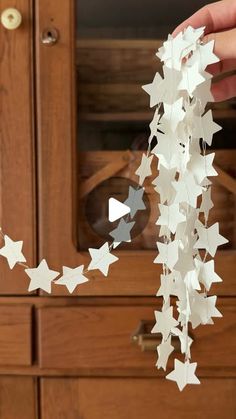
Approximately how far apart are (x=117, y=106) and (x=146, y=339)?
0.37m

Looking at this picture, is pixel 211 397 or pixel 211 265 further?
pixel 211 397

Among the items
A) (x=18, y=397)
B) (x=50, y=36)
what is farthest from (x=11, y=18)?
(x=18, y=397)

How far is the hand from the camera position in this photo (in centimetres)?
48

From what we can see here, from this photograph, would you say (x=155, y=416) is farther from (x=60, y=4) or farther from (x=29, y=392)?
(x=60, y=4)

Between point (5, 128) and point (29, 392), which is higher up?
point (5, 128)

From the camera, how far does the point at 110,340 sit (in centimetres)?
93

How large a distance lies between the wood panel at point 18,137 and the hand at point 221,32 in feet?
1.23

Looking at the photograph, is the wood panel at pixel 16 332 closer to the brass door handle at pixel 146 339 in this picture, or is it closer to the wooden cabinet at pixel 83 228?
the wooden cabinet at pixel 83 228

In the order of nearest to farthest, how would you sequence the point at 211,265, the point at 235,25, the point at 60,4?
the point at 211,265 → the point at 235,25 → the point at 60,4

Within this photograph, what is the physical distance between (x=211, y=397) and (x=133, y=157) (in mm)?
A: 401

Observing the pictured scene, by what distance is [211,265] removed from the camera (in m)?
0.44

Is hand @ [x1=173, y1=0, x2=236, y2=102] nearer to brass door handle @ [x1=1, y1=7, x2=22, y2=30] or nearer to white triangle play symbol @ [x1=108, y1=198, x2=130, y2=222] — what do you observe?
white triangle play symbol @ [x1=108, y1=198, x2=130, y2=222]

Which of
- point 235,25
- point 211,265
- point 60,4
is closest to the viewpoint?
point 211,265

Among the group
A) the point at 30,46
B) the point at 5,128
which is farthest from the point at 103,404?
the point at 30,46
